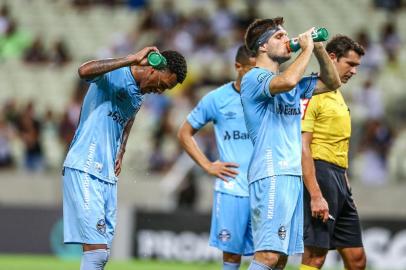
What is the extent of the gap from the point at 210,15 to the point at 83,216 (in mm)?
16843

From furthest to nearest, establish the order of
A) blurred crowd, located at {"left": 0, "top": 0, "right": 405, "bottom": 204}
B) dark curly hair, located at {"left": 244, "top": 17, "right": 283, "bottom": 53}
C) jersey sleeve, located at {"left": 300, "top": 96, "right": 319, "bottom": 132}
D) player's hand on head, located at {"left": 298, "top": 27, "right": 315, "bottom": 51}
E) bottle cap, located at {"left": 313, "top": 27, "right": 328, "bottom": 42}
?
blurred crowd, located at {"left": 0, "top": 0, "right": 405, "bottom": 204}, jersey sleeve, located at {"left": 300, "top": 96, "right": 319, "bottom": 132}, dark curly hair, located at {"left": 244, "top": 17, "right": 283, "bottom": 53}, bottle cap, located at {"left": 313, "top": 27, "right": 328, "bottom": 42}, player's hand on head, located at {"left": 298, "top": 27, "right": 315, "bottom": 51}

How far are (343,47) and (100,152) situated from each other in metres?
2.62

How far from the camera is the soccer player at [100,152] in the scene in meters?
9.60

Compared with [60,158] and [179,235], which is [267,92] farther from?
[60,158]

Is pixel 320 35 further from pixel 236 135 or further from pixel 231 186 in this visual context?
pixel 231 186

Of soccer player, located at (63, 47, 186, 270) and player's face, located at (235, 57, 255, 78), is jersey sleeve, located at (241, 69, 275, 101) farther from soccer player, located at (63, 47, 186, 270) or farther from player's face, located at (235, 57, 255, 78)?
player's face, located at (235, 57, 255, 78)

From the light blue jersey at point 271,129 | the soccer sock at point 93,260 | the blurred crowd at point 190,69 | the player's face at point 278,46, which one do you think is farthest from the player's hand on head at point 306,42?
the blurred crowd at point 190,69

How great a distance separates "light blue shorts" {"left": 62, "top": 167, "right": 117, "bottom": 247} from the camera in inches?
378

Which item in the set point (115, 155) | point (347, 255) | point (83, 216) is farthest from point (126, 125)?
point (347, 255)

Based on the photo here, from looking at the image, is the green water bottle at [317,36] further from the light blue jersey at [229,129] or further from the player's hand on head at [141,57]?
the light blue jersey at [229,129]

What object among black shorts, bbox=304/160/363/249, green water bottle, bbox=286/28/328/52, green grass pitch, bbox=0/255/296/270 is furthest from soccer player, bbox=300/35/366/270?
green grass pitch, bbox=0/255/296/270

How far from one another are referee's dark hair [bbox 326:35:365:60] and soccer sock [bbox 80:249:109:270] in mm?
2984

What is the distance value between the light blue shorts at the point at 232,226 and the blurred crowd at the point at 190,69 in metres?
8.70

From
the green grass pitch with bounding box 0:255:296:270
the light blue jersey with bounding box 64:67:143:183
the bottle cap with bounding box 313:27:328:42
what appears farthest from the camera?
A: the green grass pitch with bounding box 0:255:296:270
